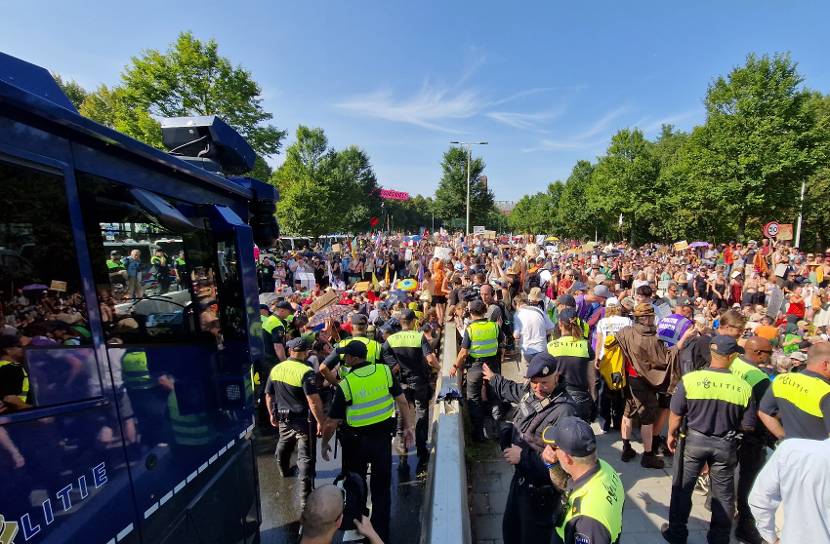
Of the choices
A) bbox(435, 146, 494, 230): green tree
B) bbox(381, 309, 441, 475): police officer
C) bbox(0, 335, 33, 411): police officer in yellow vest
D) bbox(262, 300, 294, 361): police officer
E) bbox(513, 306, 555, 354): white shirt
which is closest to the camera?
bbox(0, 335, 33, 411): police officer in yellow vest

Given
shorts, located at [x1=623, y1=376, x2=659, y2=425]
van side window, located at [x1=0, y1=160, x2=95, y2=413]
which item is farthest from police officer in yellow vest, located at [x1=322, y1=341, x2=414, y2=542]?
shorts, located at [x1=623, y1=376, x2=659, y2=425]

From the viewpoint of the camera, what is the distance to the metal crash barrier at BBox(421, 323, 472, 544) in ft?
10.4

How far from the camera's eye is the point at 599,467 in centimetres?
247

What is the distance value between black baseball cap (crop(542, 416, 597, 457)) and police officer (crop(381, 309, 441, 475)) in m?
3.26

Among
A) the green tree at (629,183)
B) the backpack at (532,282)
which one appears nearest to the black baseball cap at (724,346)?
the backpack at (532,282)

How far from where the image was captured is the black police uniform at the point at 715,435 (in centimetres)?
358

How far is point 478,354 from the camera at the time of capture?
5688 mm

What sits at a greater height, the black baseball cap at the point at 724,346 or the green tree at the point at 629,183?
the green tree at the point at 629,183

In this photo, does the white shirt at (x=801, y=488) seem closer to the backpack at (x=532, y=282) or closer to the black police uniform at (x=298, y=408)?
the black police uniform at (x=298, y=408)

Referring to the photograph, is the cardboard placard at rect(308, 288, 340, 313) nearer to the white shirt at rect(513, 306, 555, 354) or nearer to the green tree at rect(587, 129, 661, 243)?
the white shirt at rect(513, 306, 555, 354)

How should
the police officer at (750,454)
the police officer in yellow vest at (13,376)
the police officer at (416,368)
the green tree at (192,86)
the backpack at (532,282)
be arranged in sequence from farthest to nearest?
the green tree at (192,86), the backpack at (532,282), the police officer at (416,368), the police officer at (750,454), the police officer in yellow vest at (13,376)

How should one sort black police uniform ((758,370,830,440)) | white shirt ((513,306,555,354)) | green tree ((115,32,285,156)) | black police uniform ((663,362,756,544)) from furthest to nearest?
green tree ((115,32,285,156)), white shirt ((513,306,555,354)), black police uniform ((663,362,756,544)), black police uniform ((758,370,830,440))

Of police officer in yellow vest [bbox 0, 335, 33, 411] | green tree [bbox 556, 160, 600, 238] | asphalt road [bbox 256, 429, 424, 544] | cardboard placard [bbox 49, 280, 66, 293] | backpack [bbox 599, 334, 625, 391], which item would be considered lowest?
asphalt road [bbox 256, 429, 424, 544]

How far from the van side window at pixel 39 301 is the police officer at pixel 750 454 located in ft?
15.7
